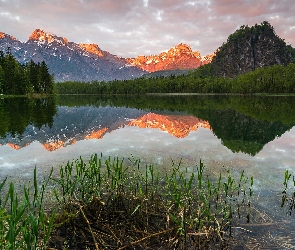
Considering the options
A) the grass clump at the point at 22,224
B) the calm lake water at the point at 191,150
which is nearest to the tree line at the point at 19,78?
the calm lake water at the point at 191,150

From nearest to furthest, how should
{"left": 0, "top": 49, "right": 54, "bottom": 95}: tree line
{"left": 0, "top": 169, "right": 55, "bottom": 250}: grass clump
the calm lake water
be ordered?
1. {"left": 0, "top": 169, "right": 55, "bottom": 250}: grass clump
2. the calm lake water
3. {"left": 0, "top": 49, "right": 54, "bottom": 95}: tree line

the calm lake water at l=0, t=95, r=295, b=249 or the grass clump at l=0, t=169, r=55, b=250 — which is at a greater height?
the grass clump at l=0, t=169, r=55, b=250

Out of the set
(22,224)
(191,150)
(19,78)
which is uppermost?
(19,78)

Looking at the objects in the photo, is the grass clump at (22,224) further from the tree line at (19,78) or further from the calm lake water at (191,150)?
the tree line at (19,78)

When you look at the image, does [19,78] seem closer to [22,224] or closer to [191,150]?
[191,150]

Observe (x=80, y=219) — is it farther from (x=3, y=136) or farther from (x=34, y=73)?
→ (x=34, y=73)

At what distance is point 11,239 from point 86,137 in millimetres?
24805

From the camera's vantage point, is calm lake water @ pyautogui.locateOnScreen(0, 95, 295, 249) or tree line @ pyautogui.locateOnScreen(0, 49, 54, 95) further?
tree line @ pyautogui.locateOnScreen(0, 49, 54, 95)

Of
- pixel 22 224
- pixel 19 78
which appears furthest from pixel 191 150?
pixel 19 78

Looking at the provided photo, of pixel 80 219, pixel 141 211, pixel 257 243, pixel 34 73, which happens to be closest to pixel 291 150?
pixel 257 243

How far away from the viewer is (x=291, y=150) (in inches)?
915

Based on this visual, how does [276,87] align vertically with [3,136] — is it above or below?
above

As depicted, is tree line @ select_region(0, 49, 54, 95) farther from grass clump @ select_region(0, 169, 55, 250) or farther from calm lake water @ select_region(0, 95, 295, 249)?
grass clump @ select_region(0, 169, 55, 250)

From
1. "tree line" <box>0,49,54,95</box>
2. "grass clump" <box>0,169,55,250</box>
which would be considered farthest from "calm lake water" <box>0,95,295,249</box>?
"tree line" <box>0,49,54,95</box>
